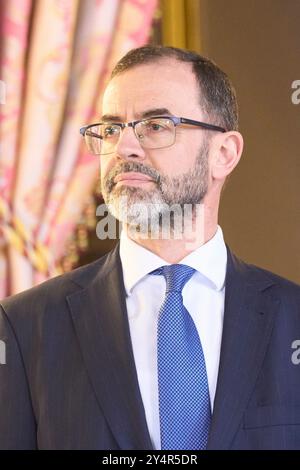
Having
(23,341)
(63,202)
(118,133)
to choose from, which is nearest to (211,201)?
(118,133)

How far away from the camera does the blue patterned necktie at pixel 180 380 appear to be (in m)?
1.08

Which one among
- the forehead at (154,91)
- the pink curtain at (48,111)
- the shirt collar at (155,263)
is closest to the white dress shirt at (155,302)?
the shirt collar at (155,263)

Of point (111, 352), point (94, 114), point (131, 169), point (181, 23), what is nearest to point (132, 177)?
point (131, 169)

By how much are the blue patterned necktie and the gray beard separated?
0.12 m

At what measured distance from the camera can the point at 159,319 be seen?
114cm

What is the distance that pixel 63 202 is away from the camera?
5.72 feet

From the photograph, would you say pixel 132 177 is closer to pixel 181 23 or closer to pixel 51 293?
pixel 51 293

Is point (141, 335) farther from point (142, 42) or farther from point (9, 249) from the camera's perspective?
point (142, 42)

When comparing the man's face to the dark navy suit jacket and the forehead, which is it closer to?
the forehead

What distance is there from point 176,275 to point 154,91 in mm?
297

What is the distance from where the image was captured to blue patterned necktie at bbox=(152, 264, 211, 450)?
1.08 m
